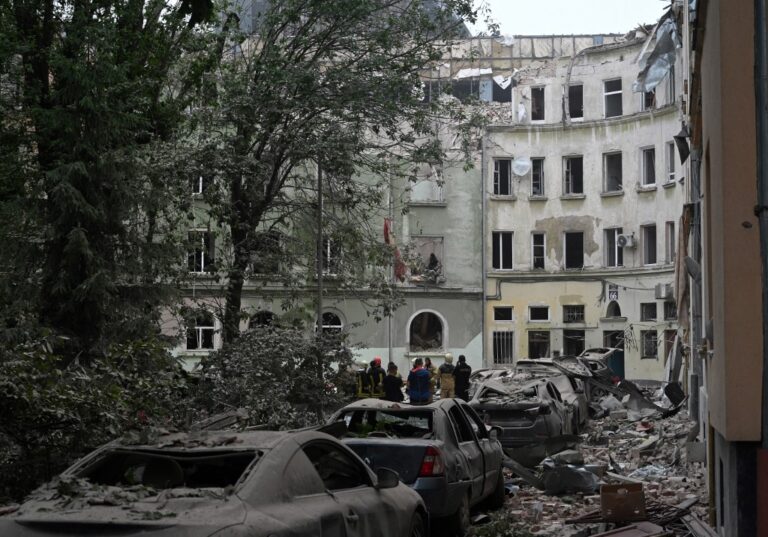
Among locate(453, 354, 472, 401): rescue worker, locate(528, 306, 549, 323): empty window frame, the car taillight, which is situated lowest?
locate(453, 354, 472, 401): rescue worker

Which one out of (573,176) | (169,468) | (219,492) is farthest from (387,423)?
(573,176)

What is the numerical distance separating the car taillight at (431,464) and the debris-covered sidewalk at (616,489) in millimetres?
836

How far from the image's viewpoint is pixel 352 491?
7.92 meters

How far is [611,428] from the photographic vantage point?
81.8 ft

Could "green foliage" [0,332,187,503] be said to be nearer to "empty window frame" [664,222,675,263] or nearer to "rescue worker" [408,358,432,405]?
"rescue worker" [408,358,432,405]

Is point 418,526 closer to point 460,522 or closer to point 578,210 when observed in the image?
point 460,522

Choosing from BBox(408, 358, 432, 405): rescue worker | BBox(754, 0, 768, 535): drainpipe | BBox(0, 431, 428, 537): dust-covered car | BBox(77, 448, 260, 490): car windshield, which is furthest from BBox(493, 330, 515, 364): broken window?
BBox(77, 448, 260, 490): car windshield

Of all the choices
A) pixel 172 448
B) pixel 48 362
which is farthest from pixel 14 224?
pixel 172 448

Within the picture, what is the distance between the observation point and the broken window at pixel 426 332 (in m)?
47.4

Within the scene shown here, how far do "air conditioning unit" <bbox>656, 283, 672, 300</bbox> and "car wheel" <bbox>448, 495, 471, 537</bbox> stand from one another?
1340 inches

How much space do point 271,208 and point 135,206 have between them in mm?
8067

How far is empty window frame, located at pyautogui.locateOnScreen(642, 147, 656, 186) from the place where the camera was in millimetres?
47594

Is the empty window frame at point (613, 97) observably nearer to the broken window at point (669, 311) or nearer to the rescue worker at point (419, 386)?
the broken window at point (669, 311)

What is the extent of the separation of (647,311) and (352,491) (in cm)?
4088
